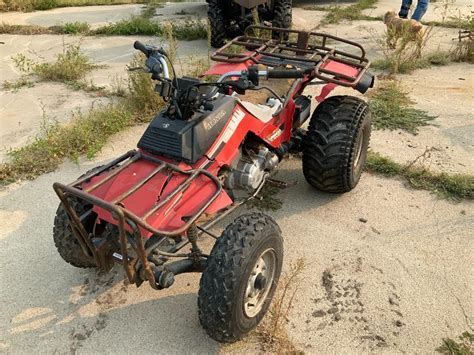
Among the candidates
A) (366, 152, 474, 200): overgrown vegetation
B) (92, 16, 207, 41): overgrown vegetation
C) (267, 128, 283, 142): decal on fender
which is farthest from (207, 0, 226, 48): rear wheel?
(267, 128, 283, 142): decal on fender

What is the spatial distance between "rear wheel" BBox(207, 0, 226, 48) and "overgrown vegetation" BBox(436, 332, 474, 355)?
639cm

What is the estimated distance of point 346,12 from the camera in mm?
9992

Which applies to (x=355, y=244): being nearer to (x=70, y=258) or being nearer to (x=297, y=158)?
(x=297, y=158)

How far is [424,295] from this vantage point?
307 cm

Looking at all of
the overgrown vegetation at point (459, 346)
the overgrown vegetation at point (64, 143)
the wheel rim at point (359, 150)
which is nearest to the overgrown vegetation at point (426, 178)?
Result: the wheel rim at point (359, 150)

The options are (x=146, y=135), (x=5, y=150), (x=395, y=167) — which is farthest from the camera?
(x=5, y=150)

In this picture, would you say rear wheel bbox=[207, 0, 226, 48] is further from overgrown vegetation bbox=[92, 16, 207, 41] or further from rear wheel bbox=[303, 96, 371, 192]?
rear wheel bbox=[303, 96, 371, 192]

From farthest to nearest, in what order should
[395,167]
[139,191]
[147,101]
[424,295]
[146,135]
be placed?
1. [147,101]
2. [395,167]
3. [424,295]
4. [146,135]
5. [139,191]

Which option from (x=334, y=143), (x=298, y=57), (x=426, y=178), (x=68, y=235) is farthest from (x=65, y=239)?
(x=426, y=178)

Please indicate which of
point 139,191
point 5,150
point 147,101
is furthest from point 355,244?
point 5,150

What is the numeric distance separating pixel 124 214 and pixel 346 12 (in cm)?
913

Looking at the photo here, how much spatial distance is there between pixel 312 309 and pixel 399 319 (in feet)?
1.78

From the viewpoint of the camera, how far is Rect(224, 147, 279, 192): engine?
323 cm

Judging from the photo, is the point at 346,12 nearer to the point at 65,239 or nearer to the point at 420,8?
the point at 420,8
